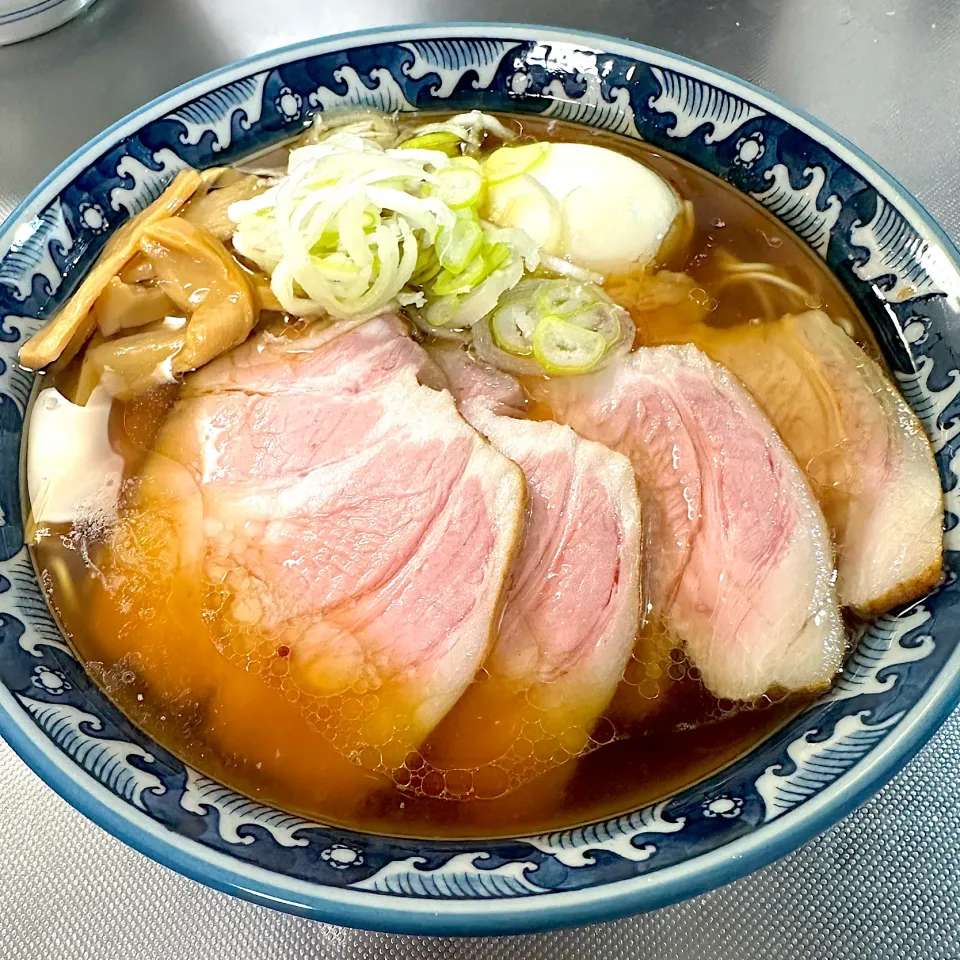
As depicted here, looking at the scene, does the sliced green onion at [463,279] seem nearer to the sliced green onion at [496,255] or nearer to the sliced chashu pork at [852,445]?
the sliced green onion at [496,255]

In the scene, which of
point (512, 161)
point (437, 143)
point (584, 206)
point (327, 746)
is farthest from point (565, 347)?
point (327, 746)

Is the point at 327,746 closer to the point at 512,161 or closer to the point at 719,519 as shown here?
the point at 719,519

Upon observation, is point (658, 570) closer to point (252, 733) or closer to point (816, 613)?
point (816, 613)

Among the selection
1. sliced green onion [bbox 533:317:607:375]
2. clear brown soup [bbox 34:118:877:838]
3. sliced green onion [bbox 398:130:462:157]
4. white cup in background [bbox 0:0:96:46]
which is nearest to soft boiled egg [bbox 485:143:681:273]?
sliced green onion [bbox 398:130:462:157]

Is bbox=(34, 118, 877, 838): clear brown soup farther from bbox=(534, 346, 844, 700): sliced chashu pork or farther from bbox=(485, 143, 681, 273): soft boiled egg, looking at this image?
bbox=(485, 143, 681, 273): soft boiled egg

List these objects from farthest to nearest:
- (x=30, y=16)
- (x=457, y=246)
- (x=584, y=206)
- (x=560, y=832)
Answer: (x=30, y=16)
(x=584, y=206)
(x=457, y=246)
(x=560, y=832)
